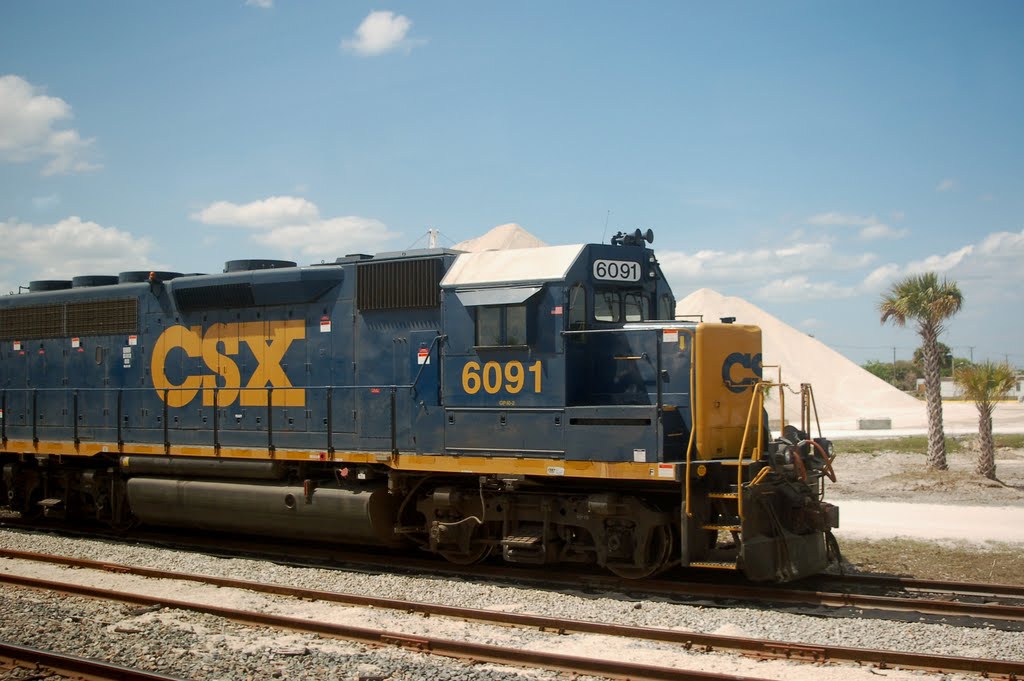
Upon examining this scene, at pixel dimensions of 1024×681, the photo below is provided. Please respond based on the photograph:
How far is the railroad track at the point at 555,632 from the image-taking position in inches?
256

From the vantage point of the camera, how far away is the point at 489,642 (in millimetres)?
7602

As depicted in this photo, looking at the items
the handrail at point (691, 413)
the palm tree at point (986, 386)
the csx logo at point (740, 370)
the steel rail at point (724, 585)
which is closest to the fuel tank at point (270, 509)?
the steel rail at point (724, 585)

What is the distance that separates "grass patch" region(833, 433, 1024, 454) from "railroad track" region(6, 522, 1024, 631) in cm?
1948

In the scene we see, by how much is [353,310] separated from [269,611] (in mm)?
4042

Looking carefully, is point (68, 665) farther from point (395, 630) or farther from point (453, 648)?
point (453, 648)

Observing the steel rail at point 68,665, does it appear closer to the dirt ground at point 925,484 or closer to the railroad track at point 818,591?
the railroad track at point 818,591

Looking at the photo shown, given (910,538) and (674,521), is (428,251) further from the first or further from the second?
(910,538)

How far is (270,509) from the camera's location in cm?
1154

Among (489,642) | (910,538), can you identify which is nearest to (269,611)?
(489,642)

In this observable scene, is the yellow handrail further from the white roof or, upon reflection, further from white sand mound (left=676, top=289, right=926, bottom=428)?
white sand mound (left=676, top=289, right=926, bottom=428)

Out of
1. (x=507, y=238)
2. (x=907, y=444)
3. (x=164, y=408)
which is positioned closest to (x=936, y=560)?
(x=164, y=408)

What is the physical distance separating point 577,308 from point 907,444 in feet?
79.1

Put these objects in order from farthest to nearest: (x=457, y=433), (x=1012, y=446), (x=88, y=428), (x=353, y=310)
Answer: (x=1012, y=446), (x=88, y=428), (x=353, y=310), (x=457, y=433)

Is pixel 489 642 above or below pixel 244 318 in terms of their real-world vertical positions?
below
